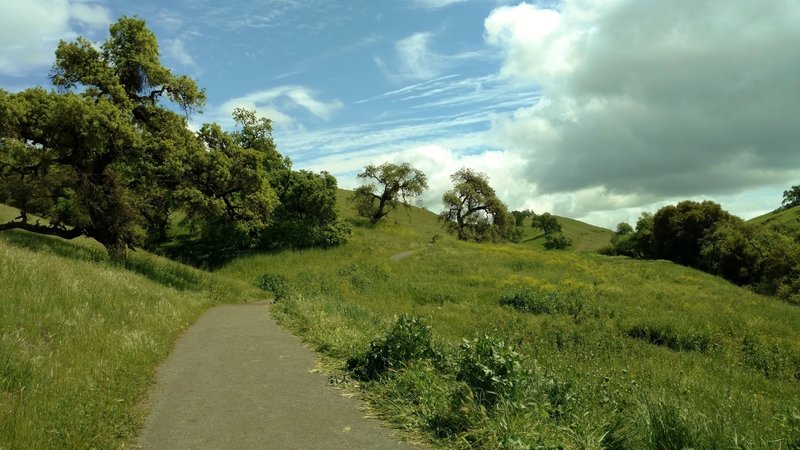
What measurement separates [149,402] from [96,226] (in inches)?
711

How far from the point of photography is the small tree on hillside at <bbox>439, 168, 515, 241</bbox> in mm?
76375

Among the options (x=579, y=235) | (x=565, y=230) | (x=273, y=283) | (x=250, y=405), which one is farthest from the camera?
→ (x=565, y=230)

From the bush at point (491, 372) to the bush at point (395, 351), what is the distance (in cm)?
165

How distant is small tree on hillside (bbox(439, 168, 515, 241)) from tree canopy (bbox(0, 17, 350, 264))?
5467cm

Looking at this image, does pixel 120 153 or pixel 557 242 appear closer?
pixel 120 153

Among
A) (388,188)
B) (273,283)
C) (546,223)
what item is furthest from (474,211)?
(546,223)

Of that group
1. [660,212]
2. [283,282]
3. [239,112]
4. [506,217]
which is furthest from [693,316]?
[660,212]

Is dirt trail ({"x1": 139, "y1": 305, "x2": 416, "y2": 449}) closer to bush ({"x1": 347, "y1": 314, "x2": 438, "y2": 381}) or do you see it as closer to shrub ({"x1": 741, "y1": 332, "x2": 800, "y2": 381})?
bush ({"x1": 347, "y1": 314, "x2": 438, "y2": 381})

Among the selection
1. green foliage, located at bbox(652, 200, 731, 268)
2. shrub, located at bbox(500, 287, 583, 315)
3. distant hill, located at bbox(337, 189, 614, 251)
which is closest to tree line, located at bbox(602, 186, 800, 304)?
green foliage, located at bbox(652, 200, 731, 268)

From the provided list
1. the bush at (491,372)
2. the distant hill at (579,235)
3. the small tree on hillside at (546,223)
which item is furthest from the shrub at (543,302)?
the small tree on hillside at (546,223)

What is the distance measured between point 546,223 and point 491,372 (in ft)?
530

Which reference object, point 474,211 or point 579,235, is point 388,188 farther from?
point 579,235

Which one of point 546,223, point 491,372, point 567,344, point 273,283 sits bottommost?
point 273,283

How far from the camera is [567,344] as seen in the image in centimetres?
1625
